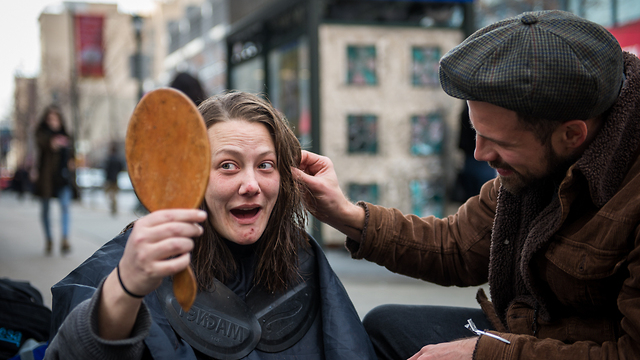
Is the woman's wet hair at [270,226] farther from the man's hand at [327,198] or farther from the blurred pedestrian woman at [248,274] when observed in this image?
the man's hand at [327,198]

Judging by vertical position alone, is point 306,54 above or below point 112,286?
above

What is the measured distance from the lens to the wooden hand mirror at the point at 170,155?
4.20 ft

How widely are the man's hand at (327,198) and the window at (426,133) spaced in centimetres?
447

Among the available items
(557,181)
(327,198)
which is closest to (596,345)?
(557,181)

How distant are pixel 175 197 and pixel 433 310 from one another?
4.54 ft

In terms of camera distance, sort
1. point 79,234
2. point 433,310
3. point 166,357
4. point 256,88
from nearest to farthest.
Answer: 1. point 166,357
2. point 433,310
3. point 256,88
4. point 79,234

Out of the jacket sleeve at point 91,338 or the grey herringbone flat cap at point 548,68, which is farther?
the grey herringbone flat cap at point 548,68

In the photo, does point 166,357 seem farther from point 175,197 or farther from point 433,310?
point 433,310

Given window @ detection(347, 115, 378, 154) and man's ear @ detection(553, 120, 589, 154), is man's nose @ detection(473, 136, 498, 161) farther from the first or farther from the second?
window @ detection(347, 115, 378, 154)

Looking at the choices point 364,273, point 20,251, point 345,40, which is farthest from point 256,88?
point 20,251

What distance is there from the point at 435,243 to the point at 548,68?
970mm

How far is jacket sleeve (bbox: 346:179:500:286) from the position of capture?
7.59ft

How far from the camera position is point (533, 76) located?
1.61 m

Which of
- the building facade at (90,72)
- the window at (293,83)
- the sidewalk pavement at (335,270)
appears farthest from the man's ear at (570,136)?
the building facade at (90,72)
